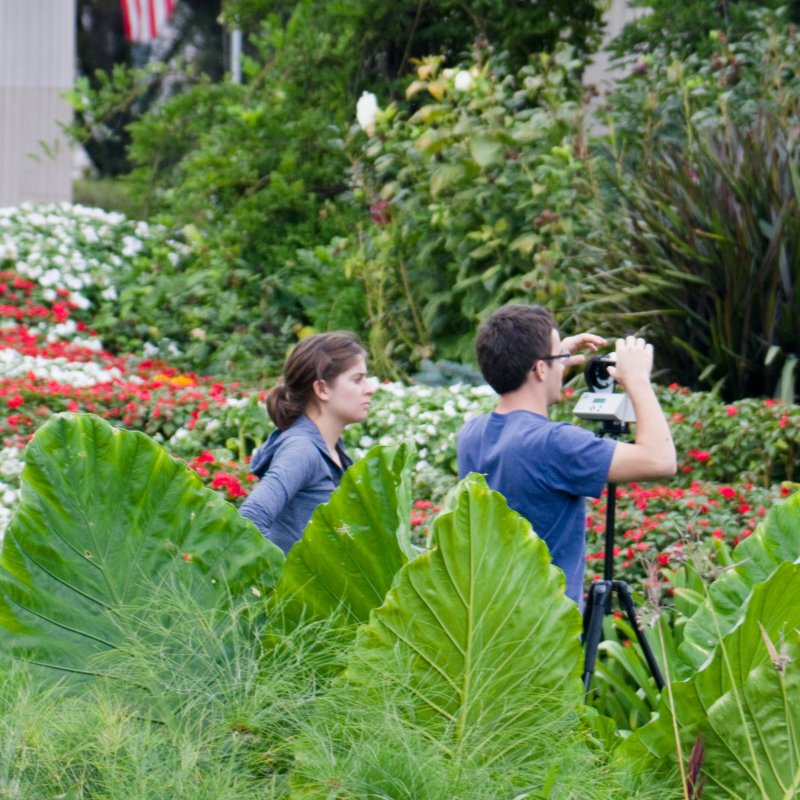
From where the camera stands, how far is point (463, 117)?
22.6 feet

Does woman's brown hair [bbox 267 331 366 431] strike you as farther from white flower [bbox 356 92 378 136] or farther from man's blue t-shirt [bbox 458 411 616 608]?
white flower [bbox 356 92 378 136]

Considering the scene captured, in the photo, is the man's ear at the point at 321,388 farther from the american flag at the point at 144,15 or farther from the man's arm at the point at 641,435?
the american flag at the point at 144,15

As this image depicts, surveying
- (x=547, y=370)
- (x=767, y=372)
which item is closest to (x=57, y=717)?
(x=547, y=370)

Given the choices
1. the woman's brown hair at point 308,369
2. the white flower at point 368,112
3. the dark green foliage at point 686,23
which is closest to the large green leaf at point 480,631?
the woman's brown hair at point 308,369

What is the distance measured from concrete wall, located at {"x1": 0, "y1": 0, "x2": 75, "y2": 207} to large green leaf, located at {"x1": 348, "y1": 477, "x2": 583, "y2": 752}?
34.9 ft

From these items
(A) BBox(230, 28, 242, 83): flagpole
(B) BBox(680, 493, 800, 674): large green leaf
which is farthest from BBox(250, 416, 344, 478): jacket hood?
(A) BBox(230, 28, 242, 83): flagpole

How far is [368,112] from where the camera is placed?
742 cm

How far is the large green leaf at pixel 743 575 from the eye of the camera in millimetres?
1797

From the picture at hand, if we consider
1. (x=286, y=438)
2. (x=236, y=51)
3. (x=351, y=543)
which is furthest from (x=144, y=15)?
(x=351, y=543)

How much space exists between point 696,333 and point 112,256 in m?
5.16

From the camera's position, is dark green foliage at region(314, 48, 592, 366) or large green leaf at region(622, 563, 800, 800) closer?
large green leaf at region(622, 563, 800, 800)

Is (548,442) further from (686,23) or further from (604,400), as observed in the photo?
(686,23)

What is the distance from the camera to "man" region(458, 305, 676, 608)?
2.40m

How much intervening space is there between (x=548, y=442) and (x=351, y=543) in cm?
86
